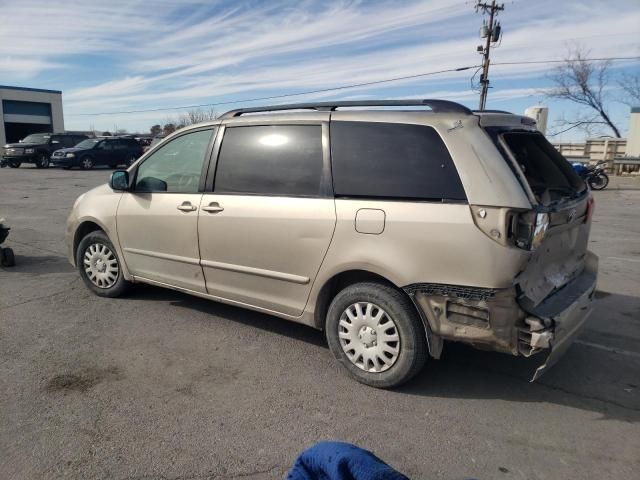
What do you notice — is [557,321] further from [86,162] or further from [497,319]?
[86,162]

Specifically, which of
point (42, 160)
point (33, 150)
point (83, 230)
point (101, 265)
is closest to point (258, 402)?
point (101, 265)

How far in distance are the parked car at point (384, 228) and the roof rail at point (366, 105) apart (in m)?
0.02

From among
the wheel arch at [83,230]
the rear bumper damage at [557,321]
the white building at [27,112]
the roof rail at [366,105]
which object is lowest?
the rear bumper damage at [557,321]

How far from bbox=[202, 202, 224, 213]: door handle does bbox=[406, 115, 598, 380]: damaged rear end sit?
1.77m

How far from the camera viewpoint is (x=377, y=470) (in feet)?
6.06

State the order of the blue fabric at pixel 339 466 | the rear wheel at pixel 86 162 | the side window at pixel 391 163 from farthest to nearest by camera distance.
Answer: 1. the rear wheel at pixel 86 162
2. the side window at pixel 391 163
3. the blue fabric at pixel 339 466

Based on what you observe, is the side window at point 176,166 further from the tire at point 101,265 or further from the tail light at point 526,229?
the tail light at point 526,229

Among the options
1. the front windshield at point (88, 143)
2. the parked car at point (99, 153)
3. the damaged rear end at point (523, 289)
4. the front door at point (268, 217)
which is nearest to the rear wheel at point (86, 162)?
the parked car at point (99, 153)

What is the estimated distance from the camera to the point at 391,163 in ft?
11.3

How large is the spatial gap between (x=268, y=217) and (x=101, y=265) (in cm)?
237

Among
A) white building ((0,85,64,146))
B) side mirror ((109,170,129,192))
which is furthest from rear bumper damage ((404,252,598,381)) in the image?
white building ((0,85,64,146))

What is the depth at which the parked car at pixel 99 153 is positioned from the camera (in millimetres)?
25422

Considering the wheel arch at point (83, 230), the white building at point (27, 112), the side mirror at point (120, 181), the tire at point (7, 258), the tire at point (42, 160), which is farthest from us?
the white building at point (27, 112)

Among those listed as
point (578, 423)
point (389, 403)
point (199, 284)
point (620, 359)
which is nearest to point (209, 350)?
point (199, 284)
